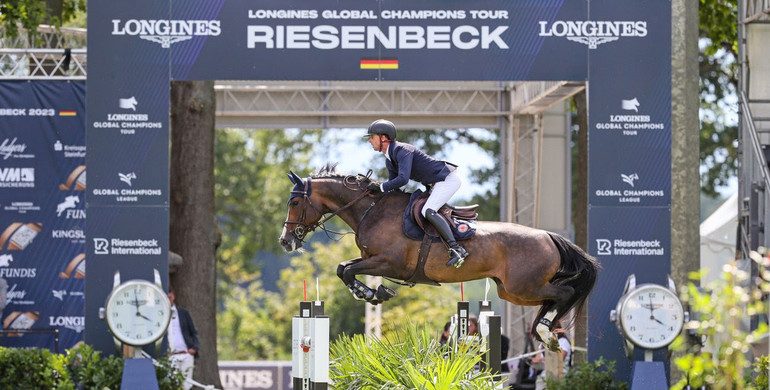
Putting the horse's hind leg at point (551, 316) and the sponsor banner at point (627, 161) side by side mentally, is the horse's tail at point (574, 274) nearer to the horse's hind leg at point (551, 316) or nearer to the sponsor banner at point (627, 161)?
the horse's hind leg at point (551, 316)

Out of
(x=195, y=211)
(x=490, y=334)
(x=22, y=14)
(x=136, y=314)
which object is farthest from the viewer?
Result: (x=195, y=211)

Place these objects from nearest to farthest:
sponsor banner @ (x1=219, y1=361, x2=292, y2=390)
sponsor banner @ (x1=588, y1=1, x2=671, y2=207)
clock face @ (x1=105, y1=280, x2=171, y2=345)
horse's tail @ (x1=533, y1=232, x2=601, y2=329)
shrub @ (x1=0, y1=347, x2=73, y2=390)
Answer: horse's tail @ (x1=533, y1=232, x2=601, y2=329)
clock face @ (x1=105, y1=280, x2=171, y2=345)
shrub @ (x1=0, y1=347, x2=73, y2=390)
sponsor banner @ (x1=588, y1=1, x2=671, y2=207)
sponsor banner @ (x1=219, y1=361, x2=292, y2=390)

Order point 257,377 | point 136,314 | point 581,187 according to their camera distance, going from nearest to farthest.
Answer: point 136,314 < point 581,187 < point 257,377

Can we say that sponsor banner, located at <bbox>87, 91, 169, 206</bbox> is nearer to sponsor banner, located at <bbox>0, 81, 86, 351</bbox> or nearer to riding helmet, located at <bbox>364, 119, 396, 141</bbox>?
sponsor banner, located at <bbox>0, 81, 86, 351</bbox>

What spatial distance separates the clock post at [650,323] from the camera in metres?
9.95

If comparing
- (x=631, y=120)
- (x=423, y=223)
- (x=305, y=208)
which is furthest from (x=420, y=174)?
(x=631, y=120)

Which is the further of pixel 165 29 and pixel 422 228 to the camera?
pixel 165 29

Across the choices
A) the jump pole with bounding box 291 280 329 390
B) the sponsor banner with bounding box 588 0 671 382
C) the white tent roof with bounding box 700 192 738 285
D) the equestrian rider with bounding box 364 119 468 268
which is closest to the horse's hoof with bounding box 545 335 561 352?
the equestrian rider with bounding box 364 119 468 268

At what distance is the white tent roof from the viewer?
14.5 metres

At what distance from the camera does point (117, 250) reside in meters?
10.7

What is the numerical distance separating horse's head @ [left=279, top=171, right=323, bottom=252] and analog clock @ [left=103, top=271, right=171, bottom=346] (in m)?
2.65

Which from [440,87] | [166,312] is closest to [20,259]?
[166,312]

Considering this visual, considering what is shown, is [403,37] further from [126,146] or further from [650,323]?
[650,323]

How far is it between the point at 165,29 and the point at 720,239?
8.22m
